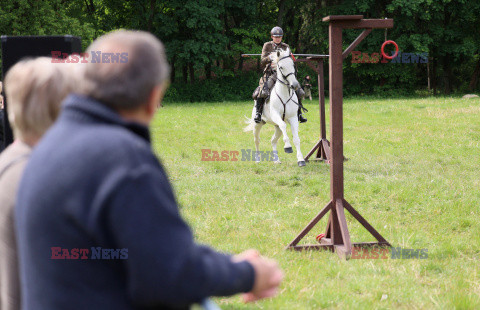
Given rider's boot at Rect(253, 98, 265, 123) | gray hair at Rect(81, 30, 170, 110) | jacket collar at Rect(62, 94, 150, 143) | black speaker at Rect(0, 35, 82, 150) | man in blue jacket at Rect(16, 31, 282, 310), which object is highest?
black speaker at Rect(0, 35, 82, 150)

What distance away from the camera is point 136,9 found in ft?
117

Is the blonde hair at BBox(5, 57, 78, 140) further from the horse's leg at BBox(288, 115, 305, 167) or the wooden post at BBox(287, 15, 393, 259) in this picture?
the horse's leg at BBox(288, 115, 305, 167)

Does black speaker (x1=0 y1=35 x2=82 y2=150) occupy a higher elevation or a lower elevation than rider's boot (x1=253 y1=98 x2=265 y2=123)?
higher

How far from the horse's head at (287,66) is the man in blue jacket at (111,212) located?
9545mm

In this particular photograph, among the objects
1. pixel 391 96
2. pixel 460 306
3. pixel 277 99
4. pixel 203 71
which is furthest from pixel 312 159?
pixel 203 71

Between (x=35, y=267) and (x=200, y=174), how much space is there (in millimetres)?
→ 9214

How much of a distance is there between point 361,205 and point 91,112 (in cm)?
700

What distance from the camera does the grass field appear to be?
15.5 feet

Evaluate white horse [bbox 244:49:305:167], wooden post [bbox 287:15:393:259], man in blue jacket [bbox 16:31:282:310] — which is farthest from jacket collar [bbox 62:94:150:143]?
white horse [bbox 244:49:305:167]

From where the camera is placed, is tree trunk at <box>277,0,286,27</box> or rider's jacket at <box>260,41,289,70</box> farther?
tree trunk at <box>277,0,286,27</box>

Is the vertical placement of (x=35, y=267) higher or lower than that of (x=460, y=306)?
higher

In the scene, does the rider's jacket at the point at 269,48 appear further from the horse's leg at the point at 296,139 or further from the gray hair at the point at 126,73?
the gray hair at the point at 126,73

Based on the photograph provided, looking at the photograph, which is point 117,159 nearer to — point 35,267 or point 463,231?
point 35,267

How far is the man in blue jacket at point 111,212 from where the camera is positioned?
1.45 metres
